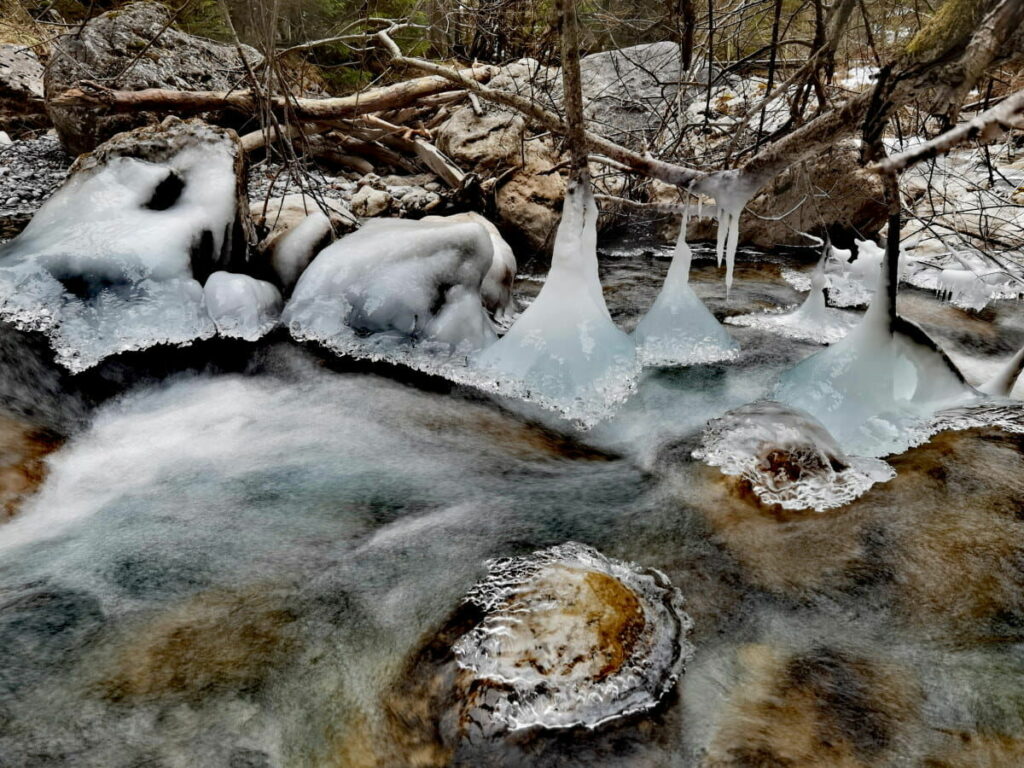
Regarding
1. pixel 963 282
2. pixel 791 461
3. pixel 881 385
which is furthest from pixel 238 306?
pixel 963 282

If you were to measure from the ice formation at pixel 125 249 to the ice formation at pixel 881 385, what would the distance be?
3965 mm

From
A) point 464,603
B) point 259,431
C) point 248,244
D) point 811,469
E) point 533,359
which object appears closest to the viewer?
point 464,603

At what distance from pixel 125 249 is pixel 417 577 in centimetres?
320

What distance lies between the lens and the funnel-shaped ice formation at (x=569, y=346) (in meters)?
3.84

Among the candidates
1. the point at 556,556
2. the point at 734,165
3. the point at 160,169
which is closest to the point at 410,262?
the point at 160,169

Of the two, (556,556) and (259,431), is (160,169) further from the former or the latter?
(556,556)

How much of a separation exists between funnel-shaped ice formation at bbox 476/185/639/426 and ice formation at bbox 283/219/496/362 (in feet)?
1.63

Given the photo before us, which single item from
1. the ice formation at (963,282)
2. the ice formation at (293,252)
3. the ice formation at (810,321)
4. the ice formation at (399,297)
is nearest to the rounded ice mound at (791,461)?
the ice formation at (399,297)

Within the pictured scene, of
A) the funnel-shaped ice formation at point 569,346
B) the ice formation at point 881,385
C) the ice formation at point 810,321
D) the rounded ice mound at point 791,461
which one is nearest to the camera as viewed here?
the rounded ice mound at point 791,461

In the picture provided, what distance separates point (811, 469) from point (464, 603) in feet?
5.83

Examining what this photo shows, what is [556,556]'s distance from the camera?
2619 mm

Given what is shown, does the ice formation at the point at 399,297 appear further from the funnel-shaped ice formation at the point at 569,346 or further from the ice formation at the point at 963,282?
the ice formation at the point at 963,282

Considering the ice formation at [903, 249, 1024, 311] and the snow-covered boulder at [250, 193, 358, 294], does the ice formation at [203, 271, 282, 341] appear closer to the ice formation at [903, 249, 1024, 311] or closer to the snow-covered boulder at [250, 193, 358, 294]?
the snow-covered boulder at [250, 193, 358, 294]

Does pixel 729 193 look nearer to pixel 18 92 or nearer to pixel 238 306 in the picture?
pixel 238 306
